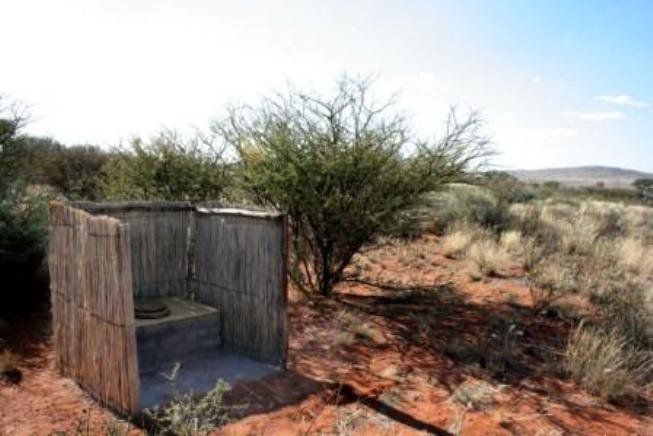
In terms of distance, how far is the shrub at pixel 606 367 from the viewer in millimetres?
5258

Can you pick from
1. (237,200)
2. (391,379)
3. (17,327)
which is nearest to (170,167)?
(237,200)

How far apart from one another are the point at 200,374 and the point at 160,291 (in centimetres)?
A: 155

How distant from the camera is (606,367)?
5414 millimetres

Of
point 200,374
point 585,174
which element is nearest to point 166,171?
point 200,374

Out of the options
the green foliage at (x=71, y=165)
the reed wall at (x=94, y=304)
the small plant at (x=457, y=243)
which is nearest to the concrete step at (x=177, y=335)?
the reed wall at (x=94, y=304)

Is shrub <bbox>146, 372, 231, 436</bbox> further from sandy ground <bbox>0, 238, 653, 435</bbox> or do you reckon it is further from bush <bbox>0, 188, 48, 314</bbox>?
bush <bbox>0, 188, 48, 314</bbox>

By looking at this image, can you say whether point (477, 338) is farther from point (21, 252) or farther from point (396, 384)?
point (21, 252)

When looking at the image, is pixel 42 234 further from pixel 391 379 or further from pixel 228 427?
pixel 391 379

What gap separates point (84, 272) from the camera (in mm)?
4723

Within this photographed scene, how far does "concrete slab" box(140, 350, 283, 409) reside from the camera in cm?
490

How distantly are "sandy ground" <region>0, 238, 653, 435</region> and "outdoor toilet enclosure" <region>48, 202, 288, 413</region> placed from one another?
409 millimetres

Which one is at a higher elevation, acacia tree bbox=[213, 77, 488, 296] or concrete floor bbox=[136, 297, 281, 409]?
acacia tree bbox=[213, 77, 488, 296]

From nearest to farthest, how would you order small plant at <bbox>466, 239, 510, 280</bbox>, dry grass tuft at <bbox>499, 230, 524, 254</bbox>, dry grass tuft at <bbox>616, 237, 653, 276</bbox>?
1. small plant at <bbox>466, 239, 510, 280</bbox>
2. dry grass tuft at <bbox>616, 237, 653, 276</bbox>
3. dry grass tuft at <bbox>499, 230, 524, 254</bbox>

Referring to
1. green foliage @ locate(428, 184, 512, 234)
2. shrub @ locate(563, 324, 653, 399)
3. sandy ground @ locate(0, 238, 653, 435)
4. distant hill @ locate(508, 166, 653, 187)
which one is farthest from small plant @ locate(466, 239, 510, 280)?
distant hill @ locate(508, 166, 653, 187)
